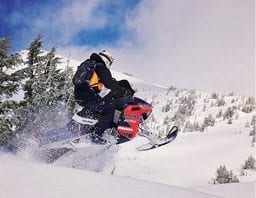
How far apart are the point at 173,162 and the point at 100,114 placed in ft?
21.9

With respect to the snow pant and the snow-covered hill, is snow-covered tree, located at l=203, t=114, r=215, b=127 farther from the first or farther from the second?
the snow pant

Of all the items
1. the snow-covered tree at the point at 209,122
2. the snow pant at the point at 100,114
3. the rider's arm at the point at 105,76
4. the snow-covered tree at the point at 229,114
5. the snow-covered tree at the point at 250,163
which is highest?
the snow-covered tree at the point at 229,114

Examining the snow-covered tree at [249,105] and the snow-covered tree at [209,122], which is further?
the snow-covered tree at [249,105]

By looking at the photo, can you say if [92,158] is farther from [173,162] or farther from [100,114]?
[173,162]

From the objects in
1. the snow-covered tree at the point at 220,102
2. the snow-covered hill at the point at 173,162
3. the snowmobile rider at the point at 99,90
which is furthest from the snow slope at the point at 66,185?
the snow-covered tree at the point at 220,102

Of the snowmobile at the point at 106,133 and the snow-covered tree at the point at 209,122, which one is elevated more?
the snow-covered tree at the point at 209,122

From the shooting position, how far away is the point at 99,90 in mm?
8094

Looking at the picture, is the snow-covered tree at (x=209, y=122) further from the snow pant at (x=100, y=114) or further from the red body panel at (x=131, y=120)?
the snow pant at (x=100, y=114)

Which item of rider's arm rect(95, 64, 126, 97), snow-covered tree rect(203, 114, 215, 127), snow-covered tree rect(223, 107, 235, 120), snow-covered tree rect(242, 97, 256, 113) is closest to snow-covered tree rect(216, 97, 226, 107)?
snow-covered tree rect(242, 97, 256, 113)

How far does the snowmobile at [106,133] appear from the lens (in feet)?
26.7

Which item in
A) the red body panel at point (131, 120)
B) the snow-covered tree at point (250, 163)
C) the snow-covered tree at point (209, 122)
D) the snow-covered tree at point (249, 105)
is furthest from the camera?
the snow-covered tree at point (249, 105)

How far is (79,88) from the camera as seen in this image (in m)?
7.94

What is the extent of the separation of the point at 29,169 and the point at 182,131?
1476 cm

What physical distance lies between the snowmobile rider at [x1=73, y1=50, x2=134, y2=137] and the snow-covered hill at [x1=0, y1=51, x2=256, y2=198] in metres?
0.72
